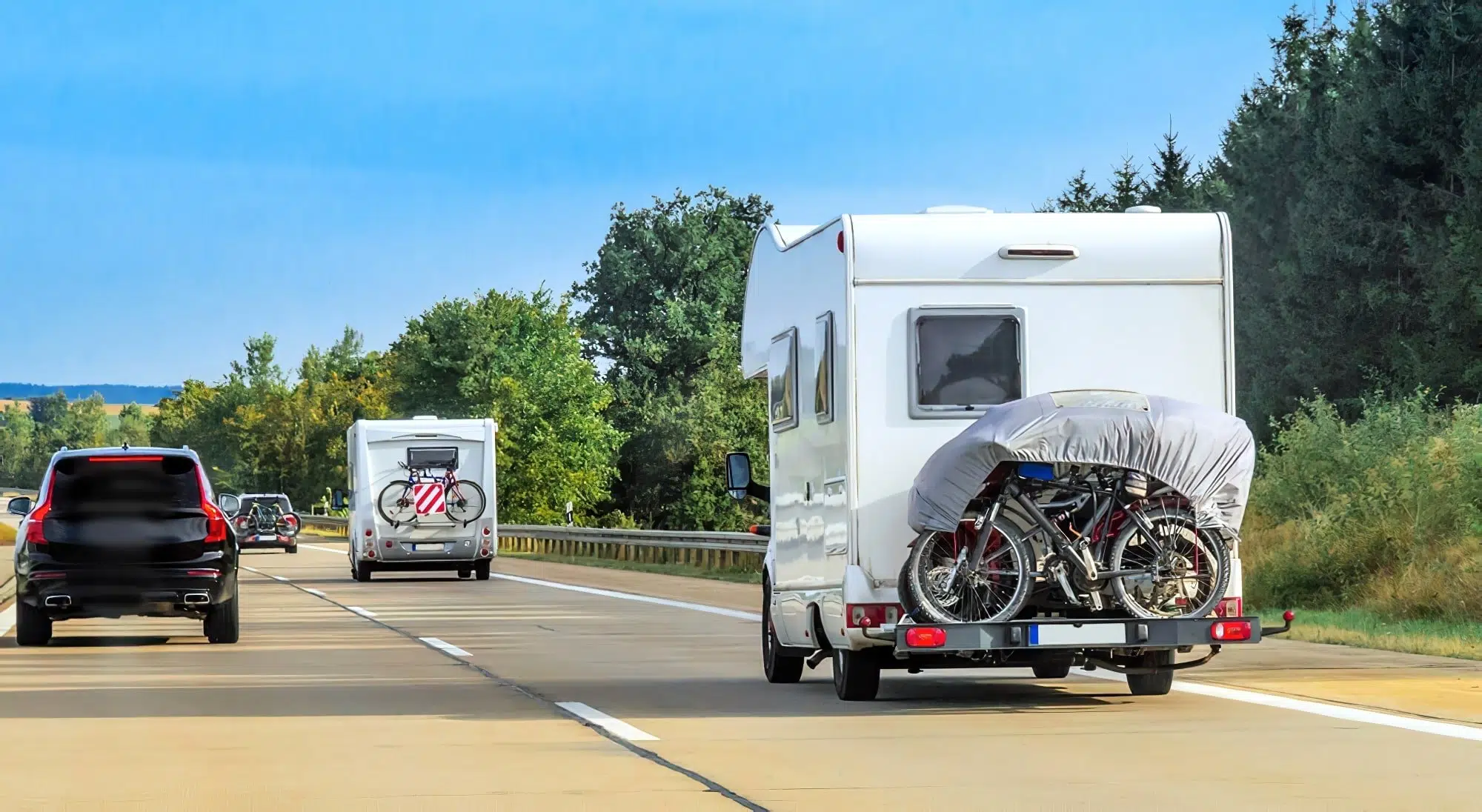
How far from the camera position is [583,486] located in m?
97.9

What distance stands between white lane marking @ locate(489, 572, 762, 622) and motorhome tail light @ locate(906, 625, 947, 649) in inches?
482

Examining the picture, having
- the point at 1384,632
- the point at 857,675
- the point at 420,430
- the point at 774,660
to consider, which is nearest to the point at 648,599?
the point at 420,430

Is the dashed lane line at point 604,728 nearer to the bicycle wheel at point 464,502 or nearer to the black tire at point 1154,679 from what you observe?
the black tire at point 1154,679

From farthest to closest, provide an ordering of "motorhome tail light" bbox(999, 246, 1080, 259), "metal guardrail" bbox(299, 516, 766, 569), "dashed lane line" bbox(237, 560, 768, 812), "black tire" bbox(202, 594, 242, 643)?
1. "metal guardrail" bbox(299, 516, 766, 569)
2. "black tire" bbox(202, 594, 242, 643)
3. "motorhome tail light" bbox(999, 246, 1080, 259)
4. "dashed lane line" bbox(237, 560, 768, 812)

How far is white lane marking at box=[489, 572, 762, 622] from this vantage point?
26.8 m

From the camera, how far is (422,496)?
38438 millimetres

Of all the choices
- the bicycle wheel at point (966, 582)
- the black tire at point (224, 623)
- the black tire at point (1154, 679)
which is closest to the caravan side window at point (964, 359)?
the bicycle wheel at point (966, 582)

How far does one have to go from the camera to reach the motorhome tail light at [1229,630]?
1311 cm

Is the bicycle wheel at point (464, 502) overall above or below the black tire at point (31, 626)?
above

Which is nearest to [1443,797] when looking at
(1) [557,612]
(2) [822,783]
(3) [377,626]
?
(2) [822,783]

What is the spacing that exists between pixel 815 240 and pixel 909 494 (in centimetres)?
191

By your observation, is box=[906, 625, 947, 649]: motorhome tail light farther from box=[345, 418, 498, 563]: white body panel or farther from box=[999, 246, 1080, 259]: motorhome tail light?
box=[345, 418, 498, 563]: white body panel

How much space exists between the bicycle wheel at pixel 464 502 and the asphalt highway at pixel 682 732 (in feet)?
54.8

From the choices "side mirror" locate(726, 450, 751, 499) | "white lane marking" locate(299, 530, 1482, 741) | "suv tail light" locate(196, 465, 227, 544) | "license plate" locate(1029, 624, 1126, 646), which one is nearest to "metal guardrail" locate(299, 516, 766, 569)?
"suv tail light" locate(196, 465, 227, 544)
